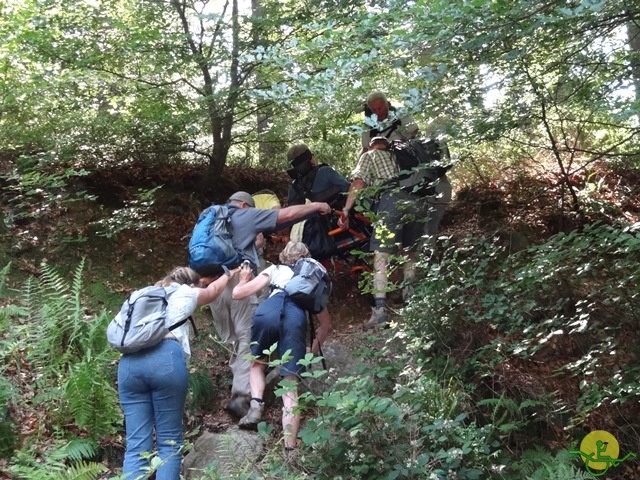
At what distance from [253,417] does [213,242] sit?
1.64 metres

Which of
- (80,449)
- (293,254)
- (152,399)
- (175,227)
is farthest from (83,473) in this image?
(175,227)

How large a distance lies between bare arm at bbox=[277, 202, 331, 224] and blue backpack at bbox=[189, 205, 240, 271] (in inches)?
21.4

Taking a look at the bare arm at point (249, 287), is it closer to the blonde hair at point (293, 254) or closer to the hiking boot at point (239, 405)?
the blonde hair at point (293, 254)

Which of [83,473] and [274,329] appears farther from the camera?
[274,329]

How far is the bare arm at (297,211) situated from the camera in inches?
230

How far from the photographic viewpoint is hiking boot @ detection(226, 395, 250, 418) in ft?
17.9

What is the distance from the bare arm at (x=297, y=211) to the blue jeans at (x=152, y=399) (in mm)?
2046

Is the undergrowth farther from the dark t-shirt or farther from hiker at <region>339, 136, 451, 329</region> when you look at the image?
the dark t-shirt

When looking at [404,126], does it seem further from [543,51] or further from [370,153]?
[543,51]

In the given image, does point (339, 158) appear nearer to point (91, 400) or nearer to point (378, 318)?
point (378, 318)

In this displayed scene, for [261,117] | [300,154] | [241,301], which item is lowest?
[241,301]

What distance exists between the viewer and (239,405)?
215 inches

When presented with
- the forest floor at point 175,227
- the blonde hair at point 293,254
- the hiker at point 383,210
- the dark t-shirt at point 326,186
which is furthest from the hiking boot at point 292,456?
the dark t-shirt at point 326,186

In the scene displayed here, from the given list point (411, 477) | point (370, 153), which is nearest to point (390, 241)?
point (370, 153)
